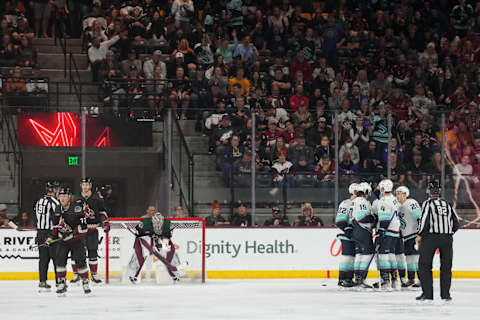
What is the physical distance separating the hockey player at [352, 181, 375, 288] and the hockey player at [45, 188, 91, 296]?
373 cm

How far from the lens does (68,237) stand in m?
13.1

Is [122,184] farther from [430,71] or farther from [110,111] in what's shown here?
[430,71]

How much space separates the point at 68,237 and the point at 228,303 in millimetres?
2378

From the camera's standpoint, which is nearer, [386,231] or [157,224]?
[386,231]

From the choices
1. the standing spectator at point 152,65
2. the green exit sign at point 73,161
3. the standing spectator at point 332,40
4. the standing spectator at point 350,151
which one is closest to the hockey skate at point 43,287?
the green exit sign at point 73,161

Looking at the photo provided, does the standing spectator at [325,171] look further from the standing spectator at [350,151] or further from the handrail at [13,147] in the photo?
the handrail at [13,147]

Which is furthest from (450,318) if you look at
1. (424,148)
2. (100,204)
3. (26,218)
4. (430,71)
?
(430,71)

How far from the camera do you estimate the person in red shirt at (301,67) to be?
69.1 feet

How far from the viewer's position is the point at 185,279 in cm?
1577

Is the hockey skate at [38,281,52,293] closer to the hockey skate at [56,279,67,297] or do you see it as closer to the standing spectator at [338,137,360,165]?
the hockey skate at [56,279,67,297]

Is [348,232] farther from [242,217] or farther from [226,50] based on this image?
[226,50]

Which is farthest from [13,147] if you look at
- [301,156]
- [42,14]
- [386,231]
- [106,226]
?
[386,231]

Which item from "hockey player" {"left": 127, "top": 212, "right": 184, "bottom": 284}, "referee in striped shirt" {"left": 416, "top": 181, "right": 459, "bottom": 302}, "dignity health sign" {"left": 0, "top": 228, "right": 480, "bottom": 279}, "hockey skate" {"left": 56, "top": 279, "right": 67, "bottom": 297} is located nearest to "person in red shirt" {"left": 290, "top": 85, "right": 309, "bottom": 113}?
"dignity health sign" {"left": 0, "top": 228, "right": 480, "bottom": 279}

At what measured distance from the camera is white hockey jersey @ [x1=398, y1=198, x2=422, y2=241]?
556 inches
